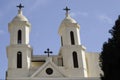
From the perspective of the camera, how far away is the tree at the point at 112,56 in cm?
1518

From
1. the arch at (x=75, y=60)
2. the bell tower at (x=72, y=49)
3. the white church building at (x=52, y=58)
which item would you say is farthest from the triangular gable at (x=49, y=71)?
the arch at (x=75, y=60)

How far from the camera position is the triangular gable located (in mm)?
35031

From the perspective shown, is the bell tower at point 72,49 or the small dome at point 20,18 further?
the small dome at point 20,18

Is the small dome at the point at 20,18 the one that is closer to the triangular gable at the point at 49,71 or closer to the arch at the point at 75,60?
the triangular gable at the point at 49,71

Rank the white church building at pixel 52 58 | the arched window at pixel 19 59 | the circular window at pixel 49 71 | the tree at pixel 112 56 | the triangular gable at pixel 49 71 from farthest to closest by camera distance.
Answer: the arched window at pixel 19 59, the circular window at pixel 49 71, the white church building at pixel 52 58, the triangular gable at pixel 49 71, the tree at pixel 112 56

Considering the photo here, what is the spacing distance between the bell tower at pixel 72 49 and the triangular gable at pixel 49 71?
1.34 metres

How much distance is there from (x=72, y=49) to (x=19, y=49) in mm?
6066

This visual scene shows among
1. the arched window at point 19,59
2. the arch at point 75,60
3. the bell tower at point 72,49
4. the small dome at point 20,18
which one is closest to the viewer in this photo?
the arched window at point 19,59

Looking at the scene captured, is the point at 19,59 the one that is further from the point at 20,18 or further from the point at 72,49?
the point at 72,49

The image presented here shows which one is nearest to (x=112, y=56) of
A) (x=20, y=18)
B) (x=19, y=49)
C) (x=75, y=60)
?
(x=75, y=60)

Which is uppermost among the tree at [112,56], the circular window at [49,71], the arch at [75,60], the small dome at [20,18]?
the small dome at [20,18]

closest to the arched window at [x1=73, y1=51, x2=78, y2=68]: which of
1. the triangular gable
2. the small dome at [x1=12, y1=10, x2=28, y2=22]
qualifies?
the triangular gable

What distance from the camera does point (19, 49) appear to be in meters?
36.5

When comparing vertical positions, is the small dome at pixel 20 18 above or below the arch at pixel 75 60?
above
